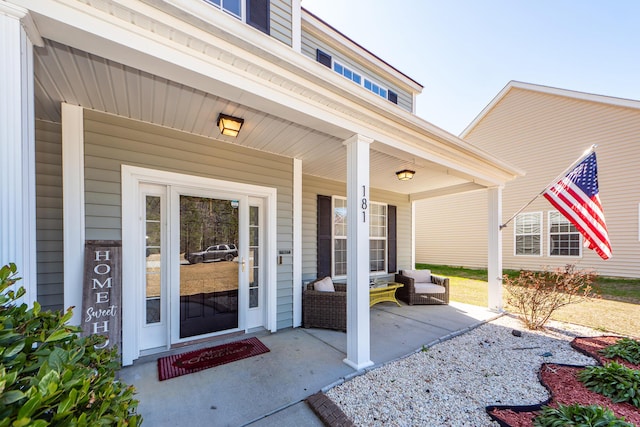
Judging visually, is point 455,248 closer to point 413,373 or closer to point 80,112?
point 413,373

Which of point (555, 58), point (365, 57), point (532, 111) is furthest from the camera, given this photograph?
point (532, 111)

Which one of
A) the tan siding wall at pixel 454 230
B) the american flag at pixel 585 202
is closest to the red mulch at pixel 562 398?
the american flag at pixel 585 202

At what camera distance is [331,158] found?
4.29 m

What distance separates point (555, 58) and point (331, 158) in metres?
7.83

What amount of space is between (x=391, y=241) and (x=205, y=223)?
467cm

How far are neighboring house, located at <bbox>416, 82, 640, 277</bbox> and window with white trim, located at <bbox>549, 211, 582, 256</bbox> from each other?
25mm

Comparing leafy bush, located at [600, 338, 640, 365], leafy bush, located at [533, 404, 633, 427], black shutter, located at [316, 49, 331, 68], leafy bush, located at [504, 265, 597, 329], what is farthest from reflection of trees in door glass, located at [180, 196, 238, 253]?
leafy bush, located at [600, 338, 640, 365]

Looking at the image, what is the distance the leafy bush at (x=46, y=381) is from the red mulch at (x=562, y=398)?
2696mm

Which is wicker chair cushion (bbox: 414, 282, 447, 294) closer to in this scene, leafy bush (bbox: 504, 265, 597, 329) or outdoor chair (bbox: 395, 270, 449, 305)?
outdoor chair (bbox: 395, 270, 449, 305)

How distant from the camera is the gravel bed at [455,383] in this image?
2.26 metres

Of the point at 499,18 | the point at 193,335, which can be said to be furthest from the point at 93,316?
the point at 499,18

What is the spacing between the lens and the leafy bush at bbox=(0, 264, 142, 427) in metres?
0.61

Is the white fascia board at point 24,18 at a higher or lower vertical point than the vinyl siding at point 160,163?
higher

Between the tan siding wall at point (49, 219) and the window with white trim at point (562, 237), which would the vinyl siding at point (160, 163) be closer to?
the tan siding wall at point (49, 219)
